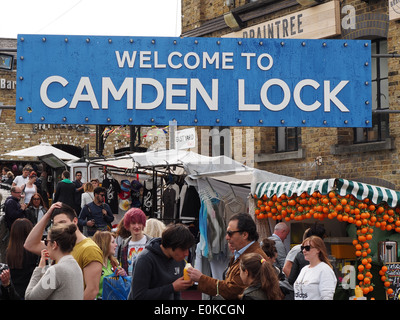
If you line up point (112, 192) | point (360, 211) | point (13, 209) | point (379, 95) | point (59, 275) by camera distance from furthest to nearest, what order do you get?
point (112, 192) → point (379, 95) → point (13, 209) → point (360, 211) → point (59, 275)

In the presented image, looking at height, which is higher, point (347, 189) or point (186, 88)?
point (186, 88)

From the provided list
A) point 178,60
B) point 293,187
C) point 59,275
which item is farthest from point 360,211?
point 59,275

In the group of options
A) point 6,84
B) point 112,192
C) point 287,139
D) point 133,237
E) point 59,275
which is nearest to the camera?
point 59,275

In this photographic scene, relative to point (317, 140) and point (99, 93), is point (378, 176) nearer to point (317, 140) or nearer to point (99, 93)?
point (317, 140)

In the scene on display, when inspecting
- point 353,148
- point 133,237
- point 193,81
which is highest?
point 193,81

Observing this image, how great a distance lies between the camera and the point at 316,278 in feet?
25.5

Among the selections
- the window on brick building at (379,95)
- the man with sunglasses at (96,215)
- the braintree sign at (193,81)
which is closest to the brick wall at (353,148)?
the window on brick building at (379,95)

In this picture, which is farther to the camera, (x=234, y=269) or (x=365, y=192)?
(x=365, y=192)

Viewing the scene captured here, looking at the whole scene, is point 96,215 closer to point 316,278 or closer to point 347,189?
point 347,189

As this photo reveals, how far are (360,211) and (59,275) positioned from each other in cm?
661

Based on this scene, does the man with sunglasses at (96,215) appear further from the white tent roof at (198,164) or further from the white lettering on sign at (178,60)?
the white lettering on sign at (178,60)

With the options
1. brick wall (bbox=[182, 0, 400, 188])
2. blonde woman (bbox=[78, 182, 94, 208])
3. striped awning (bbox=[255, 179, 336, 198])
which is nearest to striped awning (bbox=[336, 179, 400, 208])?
striped awning (bbox=[255, 179, 336, 198])
